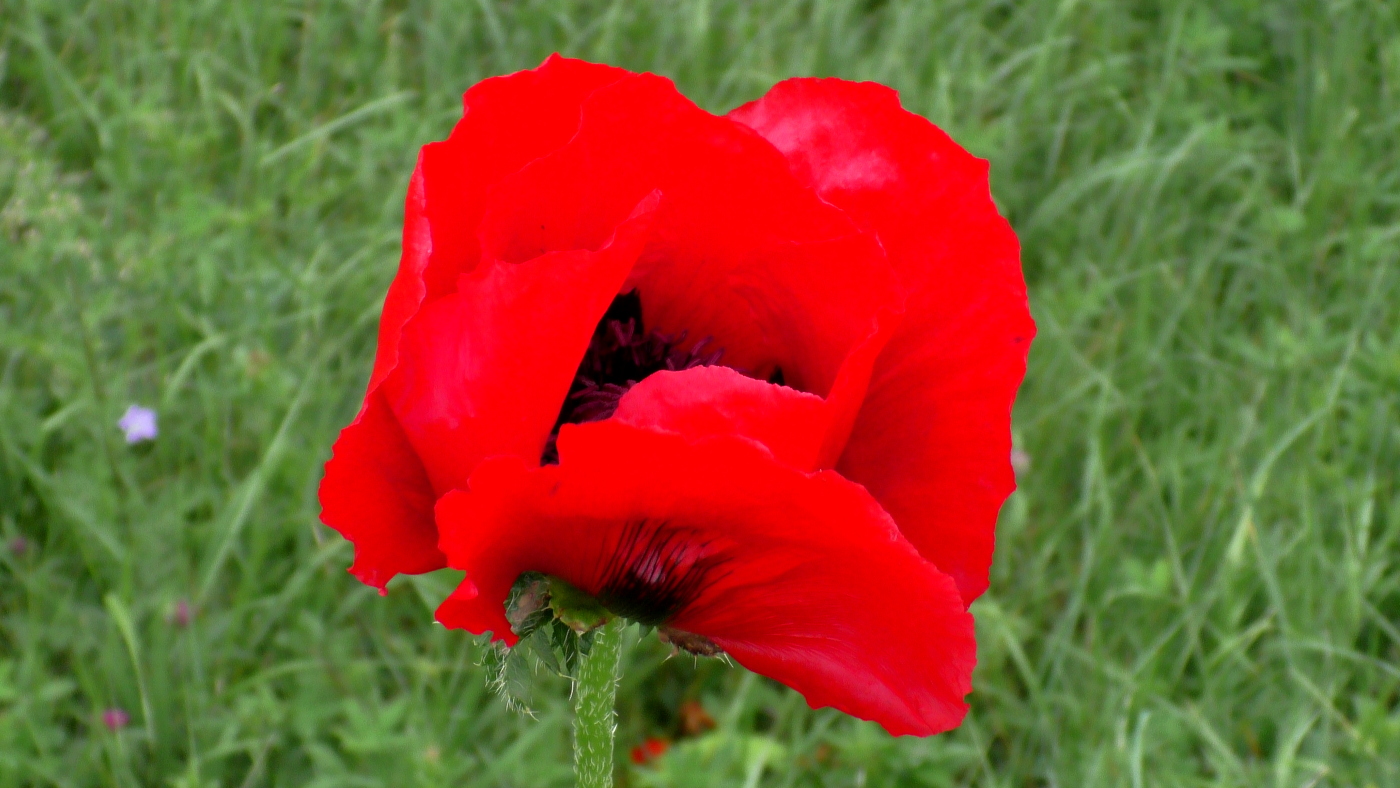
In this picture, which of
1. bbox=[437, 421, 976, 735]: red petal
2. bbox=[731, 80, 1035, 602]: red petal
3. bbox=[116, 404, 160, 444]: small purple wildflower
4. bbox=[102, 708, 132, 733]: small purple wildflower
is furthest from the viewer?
bbox=[116, 404, 160, 444]: small purple wildflower

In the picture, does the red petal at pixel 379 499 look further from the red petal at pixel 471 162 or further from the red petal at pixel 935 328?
the red petal at pixel 935 328

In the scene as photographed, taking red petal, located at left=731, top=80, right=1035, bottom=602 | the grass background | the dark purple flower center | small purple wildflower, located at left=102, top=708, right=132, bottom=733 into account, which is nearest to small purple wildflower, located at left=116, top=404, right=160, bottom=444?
the grass background

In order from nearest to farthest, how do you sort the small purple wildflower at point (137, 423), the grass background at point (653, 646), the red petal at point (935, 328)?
the red petal at point (935, 328)
the grass background at point (653, 646)
the small purple wildflower at point (137, 423)

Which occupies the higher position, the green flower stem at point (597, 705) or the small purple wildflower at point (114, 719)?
the green flower stem at point (597, 705)

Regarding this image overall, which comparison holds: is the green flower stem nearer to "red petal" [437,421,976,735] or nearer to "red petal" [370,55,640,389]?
"red petal" [437,421,976,735]

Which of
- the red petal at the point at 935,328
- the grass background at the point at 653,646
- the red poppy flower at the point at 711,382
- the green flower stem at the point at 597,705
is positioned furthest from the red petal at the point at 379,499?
the grass background at the point at 653,646

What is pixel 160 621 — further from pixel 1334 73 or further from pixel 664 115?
pixel 1334 73
